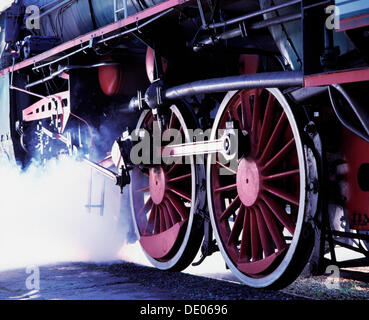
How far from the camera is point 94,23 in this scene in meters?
7.23

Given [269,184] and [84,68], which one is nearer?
[269,184]

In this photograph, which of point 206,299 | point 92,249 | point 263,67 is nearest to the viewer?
point 206,299

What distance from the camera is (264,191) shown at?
4.91 meters

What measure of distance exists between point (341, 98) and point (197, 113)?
2.24 m

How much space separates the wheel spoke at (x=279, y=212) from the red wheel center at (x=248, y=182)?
0.33ft

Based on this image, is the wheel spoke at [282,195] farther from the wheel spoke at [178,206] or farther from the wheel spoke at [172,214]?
the wheel spoke at [172,214]

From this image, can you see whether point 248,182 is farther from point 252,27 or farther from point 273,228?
point 252,27

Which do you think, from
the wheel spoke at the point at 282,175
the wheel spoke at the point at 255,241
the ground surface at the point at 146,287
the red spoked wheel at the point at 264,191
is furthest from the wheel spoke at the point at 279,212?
the ground surface at the point at 146,287

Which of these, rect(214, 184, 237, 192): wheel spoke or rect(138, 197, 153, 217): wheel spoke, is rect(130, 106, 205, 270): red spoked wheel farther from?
rect(214, 184, 237, 192): wheel spoke

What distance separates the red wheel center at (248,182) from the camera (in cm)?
493

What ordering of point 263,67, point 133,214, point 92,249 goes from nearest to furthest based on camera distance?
1. point 263,67
2. point 133,214
3. point 92,249

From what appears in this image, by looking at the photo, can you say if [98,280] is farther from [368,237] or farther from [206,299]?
[368,237]

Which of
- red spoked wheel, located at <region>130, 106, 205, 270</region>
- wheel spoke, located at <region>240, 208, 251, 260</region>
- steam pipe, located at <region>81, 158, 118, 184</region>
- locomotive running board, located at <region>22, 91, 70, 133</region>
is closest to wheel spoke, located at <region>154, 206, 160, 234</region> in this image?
red spoked wheel, located at <region>130, 106, 205, 270</region>

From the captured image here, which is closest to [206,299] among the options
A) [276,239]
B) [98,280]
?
[276,239]
